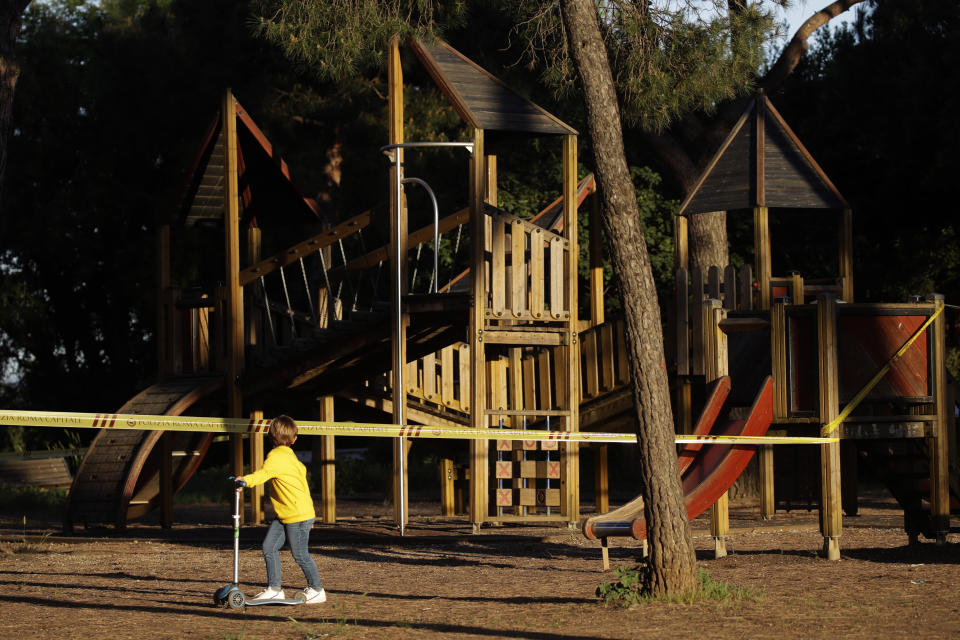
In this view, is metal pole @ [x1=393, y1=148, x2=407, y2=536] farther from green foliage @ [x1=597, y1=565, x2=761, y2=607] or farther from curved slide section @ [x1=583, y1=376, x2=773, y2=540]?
green foliage @ [x1=597, y1=565, x2=761, y2=607]

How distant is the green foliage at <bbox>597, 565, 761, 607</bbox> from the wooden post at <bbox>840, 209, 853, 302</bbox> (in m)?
9.17

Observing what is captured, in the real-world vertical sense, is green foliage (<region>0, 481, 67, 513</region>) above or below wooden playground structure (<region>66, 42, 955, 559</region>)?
below

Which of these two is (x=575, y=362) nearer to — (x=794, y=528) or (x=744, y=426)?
(x=794, y=528)

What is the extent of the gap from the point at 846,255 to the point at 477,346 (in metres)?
5.81

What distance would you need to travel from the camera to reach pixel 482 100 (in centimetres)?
1655

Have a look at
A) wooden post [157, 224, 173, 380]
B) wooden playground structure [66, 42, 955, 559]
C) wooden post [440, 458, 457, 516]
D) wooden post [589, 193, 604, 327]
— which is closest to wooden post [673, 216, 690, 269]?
wooden playground structure [66, 42, 955, 559]

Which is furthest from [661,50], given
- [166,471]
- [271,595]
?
[166,471]

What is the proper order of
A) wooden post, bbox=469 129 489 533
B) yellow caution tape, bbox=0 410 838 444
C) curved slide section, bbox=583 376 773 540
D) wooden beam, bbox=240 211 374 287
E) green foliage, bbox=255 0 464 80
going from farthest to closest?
wooden beam, bbox=240 211 374 287, wooden post, bbox=469 129 489 533, green foliage, bbox=255 0 464 80, curved slide section, bbox=583 376 773 540, yellow caution tape, bbox=0 410 838 444

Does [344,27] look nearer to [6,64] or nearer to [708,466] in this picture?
[6,64]

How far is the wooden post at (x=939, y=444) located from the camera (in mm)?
12969

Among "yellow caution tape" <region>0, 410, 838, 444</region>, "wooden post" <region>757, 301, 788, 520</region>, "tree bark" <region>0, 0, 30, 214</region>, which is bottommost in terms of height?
"yellow caution tape" <region>0, 410, 838, 444</region>

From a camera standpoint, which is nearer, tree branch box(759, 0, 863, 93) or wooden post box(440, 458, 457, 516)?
wooden post box(440, 458, 457, 516)

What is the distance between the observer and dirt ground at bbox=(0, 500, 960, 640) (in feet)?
28.6

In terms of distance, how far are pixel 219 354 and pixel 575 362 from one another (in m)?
5.06
